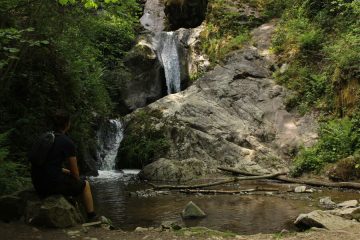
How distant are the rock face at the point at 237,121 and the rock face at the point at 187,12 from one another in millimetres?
6601

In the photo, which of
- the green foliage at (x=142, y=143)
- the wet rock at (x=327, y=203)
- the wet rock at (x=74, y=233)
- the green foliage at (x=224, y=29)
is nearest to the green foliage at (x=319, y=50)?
the green foliage at (x=224, y=29)

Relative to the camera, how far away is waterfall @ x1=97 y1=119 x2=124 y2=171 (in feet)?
58.3

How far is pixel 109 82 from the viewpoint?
20.9 m

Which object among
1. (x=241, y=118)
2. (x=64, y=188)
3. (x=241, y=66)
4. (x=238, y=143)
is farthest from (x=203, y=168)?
(x=64, y=188)

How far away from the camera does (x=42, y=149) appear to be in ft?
21.9

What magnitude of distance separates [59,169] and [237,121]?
12044 mm

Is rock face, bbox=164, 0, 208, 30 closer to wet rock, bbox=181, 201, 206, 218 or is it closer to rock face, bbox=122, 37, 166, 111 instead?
rock face, bbox=122, 37, 166, 111

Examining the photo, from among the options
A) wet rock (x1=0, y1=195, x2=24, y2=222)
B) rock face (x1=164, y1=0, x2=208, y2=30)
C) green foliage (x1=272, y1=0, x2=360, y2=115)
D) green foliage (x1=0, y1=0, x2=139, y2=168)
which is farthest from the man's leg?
rock face (x1=164, y1=0, x2=208, y2=30)

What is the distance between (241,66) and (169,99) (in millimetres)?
4341

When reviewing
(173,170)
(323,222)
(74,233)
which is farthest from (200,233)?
(173,170)

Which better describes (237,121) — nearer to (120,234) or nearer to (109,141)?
(109,141)

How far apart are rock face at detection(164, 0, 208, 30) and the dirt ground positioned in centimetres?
2150

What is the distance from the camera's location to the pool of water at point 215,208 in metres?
8.61

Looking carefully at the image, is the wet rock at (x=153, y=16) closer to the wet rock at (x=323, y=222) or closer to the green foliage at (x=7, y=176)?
the green foliage at (x=7, y=176)
